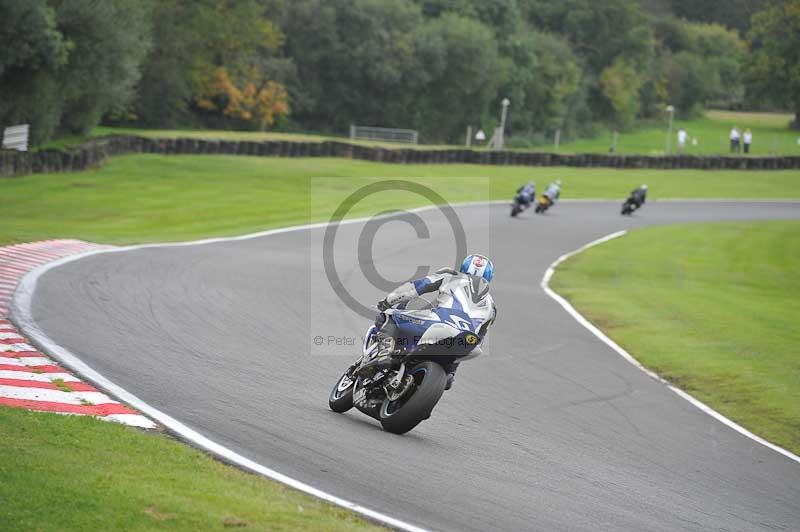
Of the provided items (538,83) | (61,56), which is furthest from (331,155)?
(538,83)

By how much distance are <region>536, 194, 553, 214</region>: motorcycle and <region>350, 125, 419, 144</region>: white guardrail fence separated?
96.9 ft

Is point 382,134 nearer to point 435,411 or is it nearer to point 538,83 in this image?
point 538,83

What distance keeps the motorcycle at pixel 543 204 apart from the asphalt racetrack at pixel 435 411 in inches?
709

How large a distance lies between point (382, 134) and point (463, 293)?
59668 millimetres

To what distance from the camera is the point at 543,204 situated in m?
37.6

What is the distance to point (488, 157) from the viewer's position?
56.7m

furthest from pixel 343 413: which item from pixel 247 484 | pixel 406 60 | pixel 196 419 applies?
pixel 406 60

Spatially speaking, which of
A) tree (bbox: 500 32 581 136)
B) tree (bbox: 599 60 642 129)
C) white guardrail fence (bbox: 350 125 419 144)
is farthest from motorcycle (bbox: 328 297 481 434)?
tree (bbox: 599 60 642 129)

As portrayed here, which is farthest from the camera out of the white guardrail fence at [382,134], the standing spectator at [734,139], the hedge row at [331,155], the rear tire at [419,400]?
the standing spectator at [734,139]

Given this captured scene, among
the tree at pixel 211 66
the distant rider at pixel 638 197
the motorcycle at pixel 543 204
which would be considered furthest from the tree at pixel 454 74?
the motorcycle at pixel 543 204

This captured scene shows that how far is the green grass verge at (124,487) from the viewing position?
19.2ft

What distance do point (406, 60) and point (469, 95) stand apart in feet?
22.4

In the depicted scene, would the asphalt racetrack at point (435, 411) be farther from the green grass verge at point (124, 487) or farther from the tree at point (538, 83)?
the tree at point (538, 83)

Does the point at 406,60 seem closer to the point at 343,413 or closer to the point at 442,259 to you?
the point at 442,259
